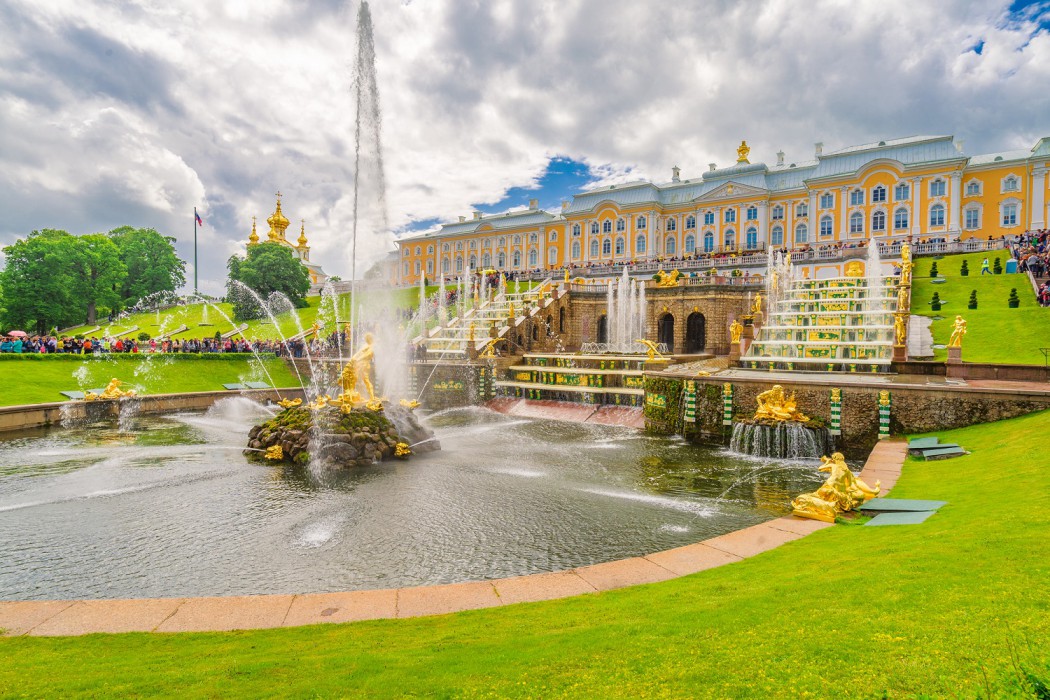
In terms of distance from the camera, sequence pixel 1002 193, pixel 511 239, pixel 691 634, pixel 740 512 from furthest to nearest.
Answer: pixel 511 239 < pixel 1002 193 < pixel 740 512 < pixel 691 634

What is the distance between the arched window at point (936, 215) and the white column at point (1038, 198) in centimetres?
730

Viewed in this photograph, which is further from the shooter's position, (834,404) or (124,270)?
(124,270)

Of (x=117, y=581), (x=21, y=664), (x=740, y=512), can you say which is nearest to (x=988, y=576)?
(x=740, y=512)

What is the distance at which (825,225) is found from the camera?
57594mm

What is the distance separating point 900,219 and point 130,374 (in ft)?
216

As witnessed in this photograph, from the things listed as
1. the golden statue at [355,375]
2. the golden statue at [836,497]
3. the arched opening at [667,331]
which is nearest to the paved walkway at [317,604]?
the golden statue at [836,497]

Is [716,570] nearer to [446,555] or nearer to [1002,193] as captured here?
[446,555]

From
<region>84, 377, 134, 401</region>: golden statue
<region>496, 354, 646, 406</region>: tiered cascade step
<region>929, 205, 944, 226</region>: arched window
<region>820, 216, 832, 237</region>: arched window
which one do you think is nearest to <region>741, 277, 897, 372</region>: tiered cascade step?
<region>496, 354, 646, 406</region>: tiered cascade step

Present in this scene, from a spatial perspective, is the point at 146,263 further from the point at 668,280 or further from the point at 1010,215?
the point at 1010,215

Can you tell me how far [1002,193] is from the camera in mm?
50938

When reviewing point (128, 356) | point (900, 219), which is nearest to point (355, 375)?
point (128, 356)

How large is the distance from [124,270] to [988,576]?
7176 centimetres

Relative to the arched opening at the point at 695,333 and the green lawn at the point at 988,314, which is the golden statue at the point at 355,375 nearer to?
the green lawn at the point at 988,314

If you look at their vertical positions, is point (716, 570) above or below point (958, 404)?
below
